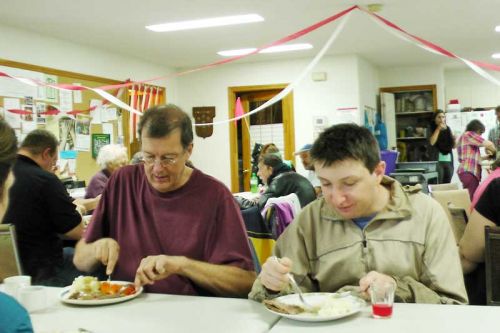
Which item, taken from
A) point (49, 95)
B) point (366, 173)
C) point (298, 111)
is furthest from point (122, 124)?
point (366, 173)

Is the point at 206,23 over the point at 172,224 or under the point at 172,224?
over

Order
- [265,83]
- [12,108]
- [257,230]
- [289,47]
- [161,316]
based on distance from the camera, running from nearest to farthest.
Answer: [161,316], [257,230], [12,108], [289,47], [265,83]

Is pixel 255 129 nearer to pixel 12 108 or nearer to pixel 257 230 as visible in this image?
pixel 12 108

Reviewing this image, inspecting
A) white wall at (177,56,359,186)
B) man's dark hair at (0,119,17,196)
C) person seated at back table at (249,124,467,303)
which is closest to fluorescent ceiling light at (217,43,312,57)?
white wall at (177,56,359,186)

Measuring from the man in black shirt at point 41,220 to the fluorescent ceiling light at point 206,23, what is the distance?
10.5 feet

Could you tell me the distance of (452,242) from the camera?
5.77 ft

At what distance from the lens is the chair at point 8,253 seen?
220 cm

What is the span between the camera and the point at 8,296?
961 mm

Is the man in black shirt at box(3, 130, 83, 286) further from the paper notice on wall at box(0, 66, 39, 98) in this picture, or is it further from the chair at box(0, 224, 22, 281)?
the paper notice on wall at box(0, 66, 39, 98)

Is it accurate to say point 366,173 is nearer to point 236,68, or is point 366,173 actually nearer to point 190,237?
point 190,237

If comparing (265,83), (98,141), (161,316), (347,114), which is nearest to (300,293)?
(161,316)

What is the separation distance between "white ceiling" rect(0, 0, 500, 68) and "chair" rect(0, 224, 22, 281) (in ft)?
10.5

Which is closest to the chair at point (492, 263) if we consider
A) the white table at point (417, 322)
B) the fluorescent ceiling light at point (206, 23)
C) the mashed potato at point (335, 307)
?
the white table at point (417, 322)

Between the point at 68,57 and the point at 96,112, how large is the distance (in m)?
0.80
